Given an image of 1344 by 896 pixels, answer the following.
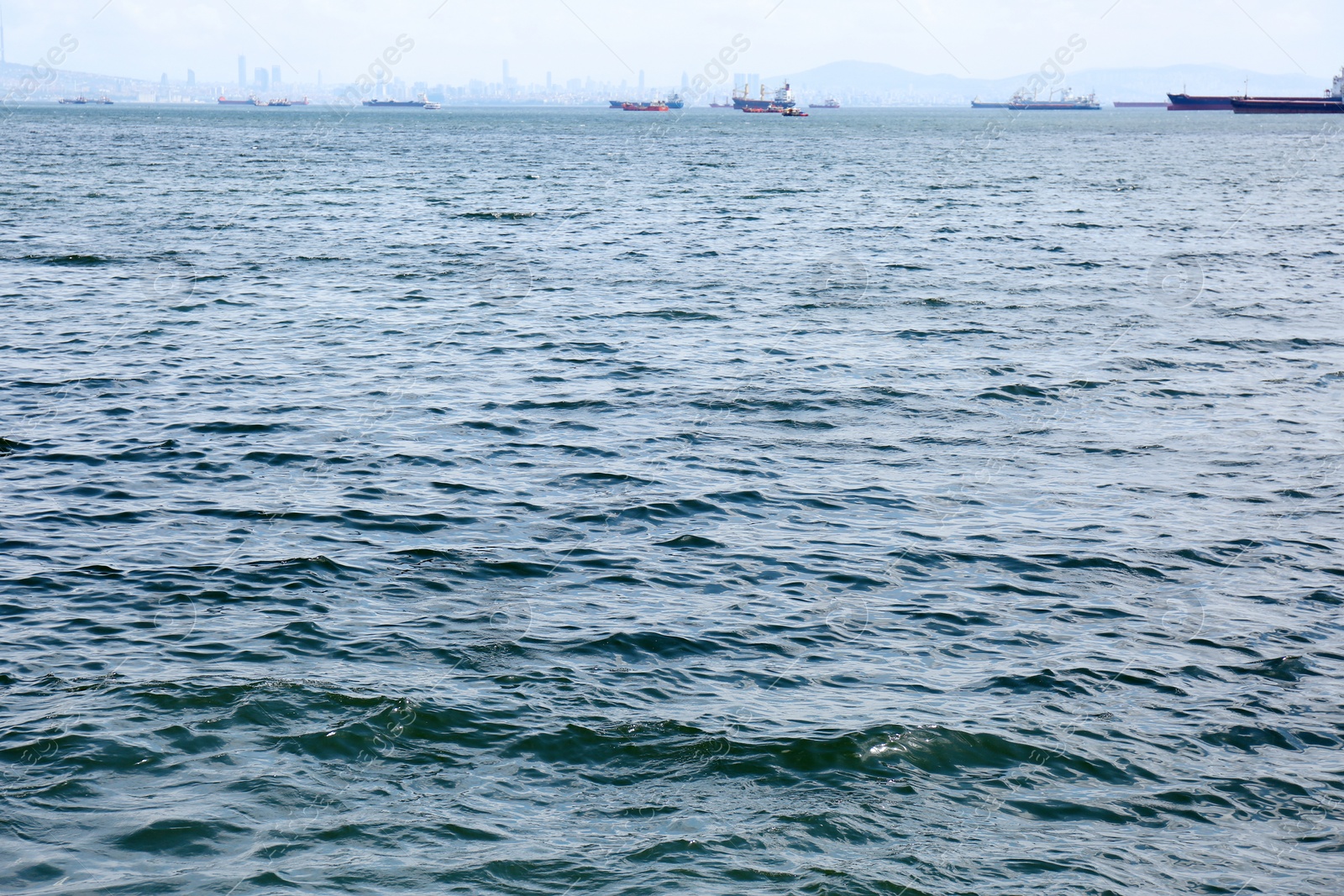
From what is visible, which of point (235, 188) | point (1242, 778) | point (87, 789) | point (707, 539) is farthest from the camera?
point (235, 188)

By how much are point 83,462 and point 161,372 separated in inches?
269

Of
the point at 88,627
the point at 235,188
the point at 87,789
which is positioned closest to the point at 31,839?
the point at 87,789

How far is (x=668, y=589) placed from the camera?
1459cm

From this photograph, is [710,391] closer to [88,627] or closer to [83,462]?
[83,462]

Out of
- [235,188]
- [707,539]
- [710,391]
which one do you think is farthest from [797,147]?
[707,539]

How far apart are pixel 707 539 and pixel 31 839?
9.20 m

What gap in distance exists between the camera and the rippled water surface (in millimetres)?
9617

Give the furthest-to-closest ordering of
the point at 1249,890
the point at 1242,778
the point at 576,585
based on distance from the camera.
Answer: the point at 576,585 → the point at 1242,778 → the point at 1249,890

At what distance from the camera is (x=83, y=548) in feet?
49.8

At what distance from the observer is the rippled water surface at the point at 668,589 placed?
9617 millimetres

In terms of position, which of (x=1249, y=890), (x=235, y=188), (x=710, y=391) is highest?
(x=235, y=188)

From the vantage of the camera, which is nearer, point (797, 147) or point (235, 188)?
point (235, 188)

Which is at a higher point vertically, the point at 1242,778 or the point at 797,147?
the point at 797,147

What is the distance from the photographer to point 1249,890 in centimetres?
915
